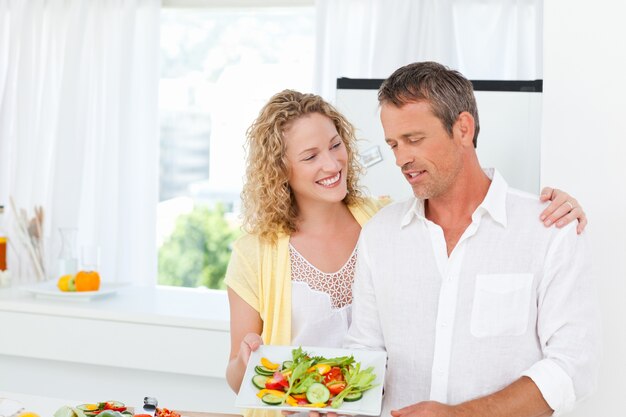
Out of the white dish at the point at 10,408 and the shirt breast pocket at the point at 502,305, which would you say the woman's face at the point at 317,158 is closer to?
the shirt breast pocket at the point at 502,305

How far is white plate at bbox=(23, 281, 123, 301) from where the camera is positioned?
363 centimetres

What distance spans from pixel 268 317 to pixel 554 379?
2.66 feet

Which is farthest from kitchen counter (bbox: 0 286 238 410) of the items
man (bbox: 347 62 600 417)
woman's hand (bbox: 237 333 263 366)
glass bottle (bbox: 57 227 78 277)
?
man (bbox: 347 62 600 417)

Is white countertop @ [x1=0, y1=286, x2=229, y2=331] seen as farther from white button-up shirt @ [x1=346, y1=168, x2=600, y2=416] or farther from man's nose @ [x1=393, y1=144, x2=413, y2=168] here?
man's nose @ [x1=393, y1=144, x2=413, y2=168]

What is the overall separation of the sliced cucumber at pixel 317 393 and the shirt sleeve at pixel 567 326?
1.37ft

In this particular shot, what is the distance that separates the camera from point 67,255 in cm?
391

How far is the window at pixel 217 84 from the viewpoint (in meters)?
4.70

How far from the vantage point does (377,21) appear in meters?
3.84

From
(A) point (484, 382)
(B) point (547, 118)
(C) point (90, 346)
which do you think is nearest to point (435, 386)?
(A) point (484, 382)

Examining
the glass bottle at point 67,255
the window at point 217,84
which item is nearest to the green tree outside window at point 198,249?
the window at point 217,84

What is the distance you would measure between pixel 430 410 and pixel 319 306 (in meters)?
0.60

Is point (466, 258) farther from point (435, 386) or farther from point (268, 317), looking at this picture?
point (268, 317)

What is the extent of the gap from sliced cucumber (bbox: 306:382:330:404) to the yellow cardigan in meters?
0.43

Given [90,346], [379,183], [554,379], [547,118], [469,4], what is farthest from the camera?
[469,4]
